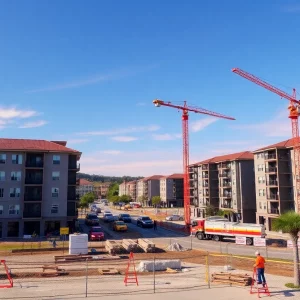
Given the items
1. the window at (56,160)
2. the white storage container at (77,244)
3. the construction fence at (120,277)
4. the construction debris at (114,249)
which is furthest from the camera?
the window at (56,160)

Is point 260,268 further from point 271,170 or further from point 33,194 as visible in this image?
point 271,170

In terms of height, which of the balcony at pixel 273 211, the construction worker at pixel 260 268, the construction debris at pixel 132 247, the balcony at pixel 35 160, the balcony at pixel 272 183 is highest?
the balcony at pixel 35 160

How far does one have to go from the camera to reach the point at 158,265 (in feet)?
83.3

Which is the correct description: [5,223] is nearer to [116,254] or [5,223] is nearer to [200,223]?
[116,254]

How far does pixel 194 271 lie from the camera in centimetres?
2516

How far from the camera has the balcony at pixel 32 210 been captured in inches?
2064

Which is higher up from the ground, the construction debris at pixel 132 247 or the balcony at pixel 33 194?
the balcony at pixel 33 194

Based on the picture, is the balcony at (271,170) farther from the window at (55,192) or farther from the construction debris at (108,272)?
the construction debris at (108,272)

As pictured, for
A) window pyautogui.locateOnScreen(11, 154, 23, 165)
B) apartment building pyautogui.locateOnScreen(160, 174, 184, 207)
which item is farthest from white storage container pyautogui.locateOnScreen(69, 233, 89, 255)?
apartment building pyautogui.locateOnScreen(160, 174, 184, 207)

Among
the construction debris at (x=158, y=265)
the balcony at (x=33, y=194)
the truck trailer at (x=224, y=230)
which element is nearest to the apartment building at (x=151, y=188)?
the balcony at (x=33, y=194)

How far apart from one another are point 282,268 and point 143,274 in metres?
11.1

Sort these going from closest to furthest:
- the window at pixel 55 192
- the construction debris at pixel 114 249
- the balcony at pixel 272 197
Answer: the construction debris at pixel 114 249
the window at pixel 55 192
the balcony at pixel 272 197

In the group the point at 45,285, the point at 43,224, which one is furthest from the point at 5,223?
the point at 45,285

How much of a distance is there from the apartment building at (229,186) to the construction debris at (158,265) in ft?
161
